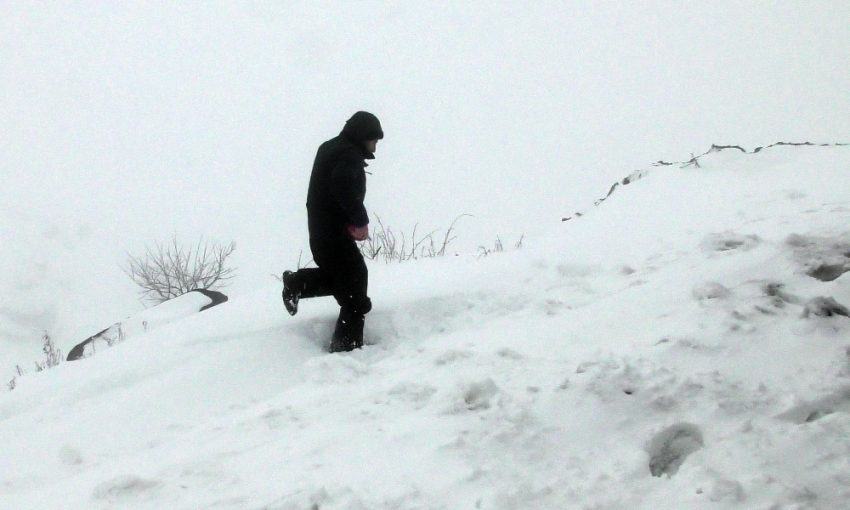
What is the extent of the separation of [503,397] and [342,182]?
1625 mm

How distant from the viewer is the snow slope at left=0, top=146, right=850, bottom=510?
2.15 m

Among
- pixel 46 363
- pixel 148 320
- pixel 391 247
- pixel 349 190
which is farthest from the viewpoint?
pixel 391 247

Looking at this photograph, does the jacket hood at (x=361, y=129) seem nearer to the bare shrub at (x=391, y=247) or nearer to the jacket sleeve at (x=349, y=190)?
the jacket sleeve at (x=349, y=190)

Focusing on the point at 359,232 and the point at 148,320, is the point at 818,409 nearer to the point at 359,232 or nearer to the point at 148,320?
the point at 359,232

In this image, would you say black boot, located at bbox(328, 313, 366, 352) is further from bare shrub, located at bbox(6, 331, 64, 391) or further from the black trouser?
bare shrub, located at bbox(6, 331, 64, 391)

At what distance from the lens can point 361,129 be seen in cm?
374

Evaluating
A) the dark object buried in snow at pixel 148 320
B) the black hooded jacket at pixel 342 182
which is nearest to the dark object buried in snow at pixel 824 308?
the black hooded jacket at pixel 342 182

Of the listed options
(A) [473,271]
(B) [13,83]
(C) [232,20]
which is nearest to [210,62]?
(C) [232,20]

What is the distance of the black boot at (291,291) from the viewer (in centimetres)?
391

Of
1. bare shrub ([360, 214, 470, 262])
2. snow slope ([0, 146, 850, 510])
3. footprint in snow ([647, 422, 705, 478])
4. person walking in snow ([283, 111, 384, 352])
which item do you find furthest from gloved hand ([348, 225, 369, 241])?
footprint in snow ([647, 422, 705, 478])

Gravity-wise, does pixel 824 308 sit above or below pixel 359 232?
below

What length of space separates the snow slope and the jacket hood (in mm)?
1162

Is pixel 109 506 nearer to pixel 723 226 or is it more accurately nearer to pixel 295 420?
pixel 295 420

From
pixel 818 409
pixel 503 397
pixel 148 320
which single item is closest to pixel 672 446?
pixel 818 409
